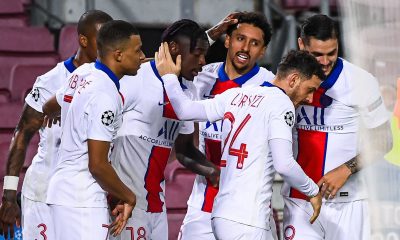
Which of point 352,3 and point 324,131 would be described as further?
point 324,131

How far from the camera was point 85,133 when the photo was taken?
15.3 ft

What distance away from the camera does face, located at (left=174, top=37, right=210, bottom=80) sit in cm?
556

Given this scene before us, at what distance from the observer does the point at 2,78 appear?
9844 mm

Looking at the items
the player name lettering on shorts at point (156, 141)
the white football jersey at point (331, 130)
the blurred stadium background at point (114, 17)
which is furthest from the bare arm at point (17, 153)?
the blurred stadium background at point (114, 17)

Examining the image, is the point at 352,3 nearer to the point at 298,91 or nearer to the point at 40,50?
the point at 298,91

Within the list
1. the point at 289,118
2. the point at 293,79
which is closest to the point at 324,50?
the point at 293,79

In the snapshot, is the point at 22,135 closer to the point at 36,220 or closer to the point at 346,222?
the point at 36,220

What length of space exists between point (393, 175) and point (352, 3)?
58cm

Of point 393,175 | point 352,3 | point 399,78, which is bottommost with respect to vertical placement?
point 393,175

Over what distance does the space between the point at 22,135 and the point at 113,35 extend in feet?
4.61

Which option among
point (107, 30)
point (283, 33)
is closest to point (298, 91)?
point (107, 30)

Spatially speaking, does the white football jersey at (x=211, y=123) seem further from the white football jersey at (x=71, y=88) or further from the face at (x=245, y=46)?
the white football jersey at (x=71, y=88)

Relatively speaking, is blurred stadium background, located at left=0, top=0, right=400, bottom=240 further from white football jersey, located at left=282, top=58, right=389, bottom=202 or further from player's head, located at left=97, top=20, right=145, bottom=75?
player's head, located at left=97, top=20, right=145, bottom=75

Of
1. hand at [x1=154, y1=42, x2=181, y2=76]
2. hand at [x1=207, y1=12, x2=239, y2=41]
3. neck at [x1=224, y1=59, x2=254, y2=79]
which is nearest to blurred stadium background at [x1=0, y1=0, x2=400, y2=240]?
hand at [x1=207, y1=12, x2=239, y2=41]
